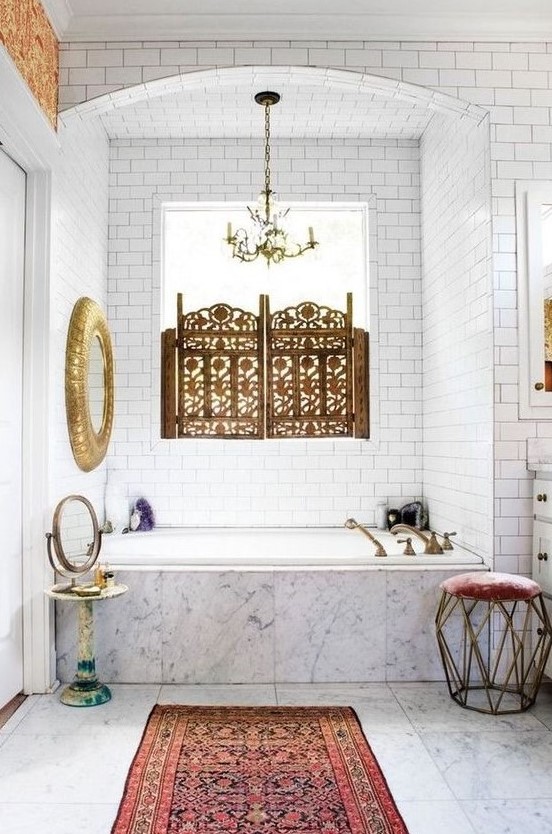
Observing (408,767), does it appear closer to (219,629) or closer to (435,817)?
(435,817)

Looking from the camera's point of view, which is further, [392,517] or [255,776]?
[392,517]

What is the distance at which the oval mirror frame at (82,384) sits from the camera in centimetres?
386

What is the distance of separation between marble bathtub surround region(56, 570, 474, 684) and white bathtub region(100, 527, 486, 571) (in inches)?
2.3

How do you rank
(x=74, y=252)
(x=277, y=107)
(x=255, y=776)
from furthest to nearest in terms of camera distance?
(x=277, y=107)
(x=74, y=252)
(x=255, y=776)

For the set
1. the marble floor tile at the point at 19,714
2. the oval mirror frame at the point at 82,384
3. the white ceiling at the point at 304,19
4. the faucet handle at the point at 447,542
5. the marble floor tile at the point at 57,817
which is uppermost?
the white ceiling at the point at 304,19

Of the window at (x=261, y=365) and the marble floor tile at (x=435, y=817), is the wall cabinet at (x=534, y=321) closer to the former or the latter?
the window at (x=261, y=365)

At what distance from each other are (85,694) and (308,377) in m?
2.48

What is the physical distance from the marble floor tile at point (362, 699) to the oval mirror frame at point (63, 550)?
111cm

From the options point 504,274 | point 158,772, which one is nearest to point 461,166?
point 504,274

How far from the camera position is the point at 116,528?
467cm

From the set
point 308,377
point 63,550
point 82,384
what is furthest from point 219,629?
point 308,377

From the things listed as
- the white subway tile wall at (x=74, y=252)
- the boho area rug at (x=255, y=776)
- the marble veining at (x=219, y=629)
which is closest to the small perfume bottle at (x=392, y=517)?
the marble veining at (x=219, y=629)

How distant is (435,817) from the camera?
232 cm

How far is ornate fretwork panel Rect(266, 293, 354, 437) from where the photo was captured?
195 inches
